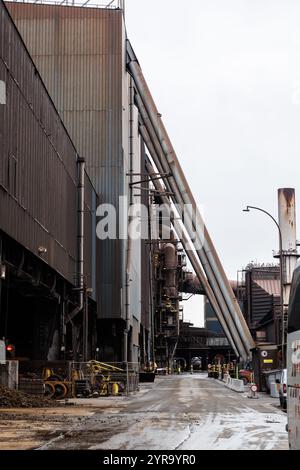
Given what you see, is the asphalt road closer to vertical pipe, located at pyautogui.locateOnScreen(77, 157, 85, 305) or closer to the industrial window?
the industrial window

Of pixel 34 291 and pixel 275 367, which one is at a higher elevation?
pixel 34 291

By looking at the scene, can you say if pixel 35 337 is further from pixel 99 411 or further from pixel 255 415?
pixel 255 415

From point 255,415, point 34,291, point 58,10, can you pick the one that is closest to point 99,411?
point 255,415

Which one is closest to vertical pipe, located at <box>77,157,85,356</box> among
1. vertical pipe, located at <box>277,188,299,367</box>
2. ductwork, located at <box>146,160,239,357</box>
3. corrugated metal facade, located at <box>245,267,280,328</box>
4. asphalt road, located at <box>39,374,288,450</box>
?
asphalt road, located at <box>39,374,288,450</box>

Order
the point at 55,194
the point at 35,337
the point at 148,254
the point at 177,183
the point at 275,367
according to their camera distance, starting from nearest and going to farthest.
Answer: the point at 55,194, the point at 35,337, the point at 275,367, the point at 177,183, the point at 148,254

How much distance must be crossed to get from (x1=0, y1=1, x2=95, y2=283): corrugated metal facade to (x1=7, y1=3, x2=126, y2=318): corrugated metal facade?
12.2 m

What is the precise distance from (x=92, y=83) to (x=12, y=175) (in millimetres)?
29987

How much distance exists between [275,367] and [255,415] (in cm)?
1990

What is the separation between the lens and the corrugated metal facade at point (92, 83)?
5353cm

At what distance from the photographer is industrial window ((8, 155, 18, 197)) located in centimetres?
2639

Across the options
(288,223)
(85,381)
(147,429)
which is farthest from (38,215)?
(288,223)

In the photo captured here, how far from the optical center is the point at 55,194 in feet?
117

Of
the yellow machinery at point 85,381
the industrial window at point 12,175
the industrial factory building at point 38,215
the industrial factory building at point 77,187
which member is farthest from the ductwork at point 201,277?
the industrial window at point 12,175

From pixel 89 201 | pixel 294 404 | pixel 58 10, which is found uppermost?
pixel 58 10
